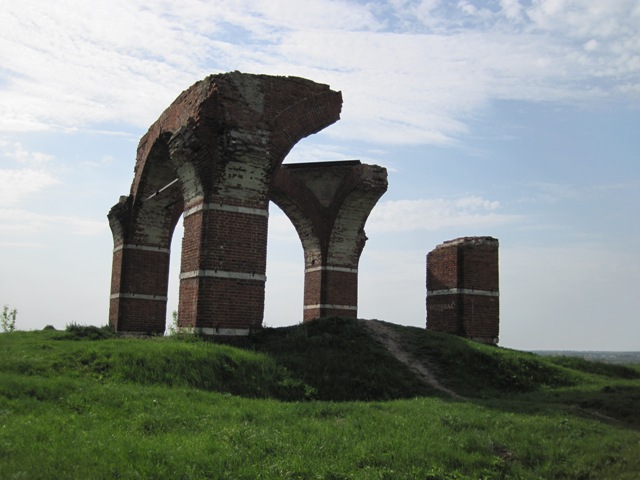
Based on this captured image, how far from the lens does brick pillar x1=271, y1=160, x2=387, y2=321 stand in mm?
18484

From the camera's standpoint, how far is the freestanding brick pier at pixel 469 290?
55.1ft

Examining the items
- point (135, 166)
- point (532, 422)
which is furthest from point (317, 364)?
point (135, 166)

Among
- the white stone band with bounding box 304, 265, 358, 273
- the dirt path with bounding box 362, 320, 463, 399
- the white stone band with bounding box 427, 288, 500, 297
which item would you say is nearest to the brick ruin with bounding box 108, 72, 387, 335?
the dirt path with bounding box 362, 320, 463, 399

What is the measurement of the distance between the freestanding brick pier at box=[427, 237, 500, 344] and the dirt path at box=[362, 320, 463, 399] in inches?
151

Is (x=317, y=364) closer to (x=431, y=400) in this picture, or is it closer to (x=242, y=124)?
(x=431, y=400)

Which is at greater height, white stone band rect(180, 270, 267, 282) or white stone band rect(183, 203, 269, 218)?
white stone band rect(183, 203, 269, 218)

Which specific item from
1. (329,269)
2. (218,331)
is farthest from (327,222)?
(218,331)

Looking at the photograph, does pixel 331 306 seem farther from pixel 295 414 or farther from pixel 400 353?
pixel 295 414

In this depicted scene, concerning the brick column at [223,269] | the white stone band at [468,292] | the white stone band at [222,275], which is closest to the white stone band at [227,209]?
the brick column at [223,269]

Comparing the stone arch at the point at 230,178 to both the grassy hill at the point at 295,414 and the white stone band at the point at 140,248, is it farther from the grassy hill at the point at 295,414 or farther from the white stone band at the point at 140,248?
the white stone band at the point at 140,248

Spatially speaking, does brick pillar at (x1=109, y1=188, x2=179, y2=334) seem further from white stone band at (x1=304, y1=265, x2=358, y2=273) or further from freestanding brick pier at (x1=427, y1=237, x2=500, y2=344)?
freestanding brick pier at (x1=427, y1=237, x2=500, y2=344)

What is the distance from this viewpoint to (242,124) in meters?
12.1

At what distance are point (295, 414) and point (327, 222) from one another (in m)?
12.0

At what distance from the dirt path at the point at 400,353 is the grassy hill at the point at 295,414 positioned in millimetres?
58
